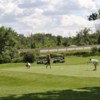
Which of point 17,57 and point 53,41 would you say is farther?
point 53,41

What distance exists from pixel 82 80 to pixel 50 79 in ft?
9.19

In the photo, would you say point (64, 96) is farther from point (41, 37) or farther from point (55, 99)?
point (41, 37)

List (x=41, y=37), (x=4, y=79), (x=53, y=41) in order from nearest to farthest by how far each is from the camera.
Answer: (x=4, y=79)
(x=53, y=41)
(x=41, y=37)

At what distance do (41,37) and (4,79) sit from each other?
122654 mm

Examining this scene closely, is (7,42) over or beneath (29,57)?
over

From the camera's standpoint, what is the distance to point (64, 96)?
54.3ft

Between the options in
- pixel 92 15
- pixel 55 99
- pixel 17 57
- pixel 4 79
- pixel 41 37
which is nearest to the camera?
pixel 55 99

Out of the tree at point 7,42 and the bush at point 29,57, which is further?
the tree at point 7,42

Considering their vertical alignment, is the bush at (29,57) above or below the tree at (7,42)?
below

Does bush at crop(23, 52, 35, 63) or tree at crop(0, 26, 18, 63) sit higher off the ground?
tree at crop(0, 26, 18, 63)

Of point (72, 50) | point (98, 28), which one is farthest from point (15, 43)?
point (98, 28)

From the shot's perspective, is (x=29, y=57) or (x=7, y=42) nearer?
Answer: (x=29, y=57)

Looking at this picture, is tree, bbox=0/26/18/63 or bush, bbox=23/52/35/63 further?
tree, bbox=0/26/18/63

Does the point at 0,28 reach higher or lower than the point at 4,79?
higher
